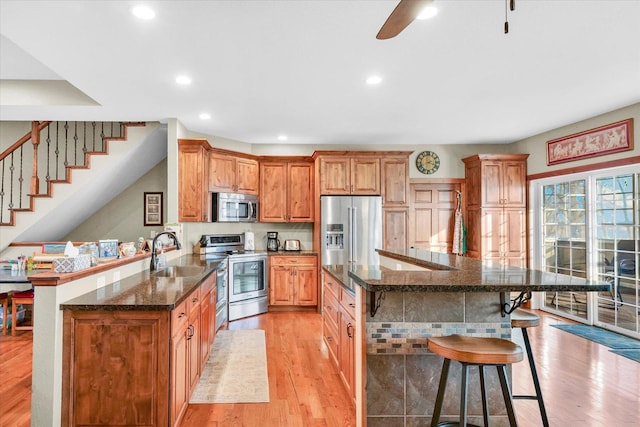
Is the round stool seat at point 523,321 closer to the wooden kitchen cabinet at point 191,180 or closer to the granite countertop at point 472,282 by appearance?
the granite countertop at point 472,282

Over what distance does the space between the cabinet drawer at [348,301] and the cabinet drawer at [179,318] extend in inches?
45.0

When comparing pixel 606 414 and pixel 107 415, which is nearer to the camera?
pixel 107 415

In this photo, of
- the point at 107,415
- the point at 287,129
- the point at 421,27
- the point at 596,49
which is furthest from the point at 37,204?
the point at 596,49

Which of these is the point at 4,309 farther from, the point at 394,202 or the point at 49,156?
the point at 394,202

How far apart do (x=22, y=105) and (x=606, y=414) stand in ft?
20.6

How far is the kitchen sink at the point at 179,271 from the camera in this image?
328 cm

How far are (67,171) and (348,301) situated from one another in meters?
4.42

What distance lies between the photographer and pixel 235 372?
3.27m

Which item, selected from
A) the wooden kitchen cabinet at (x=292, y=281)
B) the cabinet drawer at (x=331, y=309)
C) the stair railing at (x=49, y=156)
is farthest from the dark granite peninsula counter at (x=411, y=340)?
the stair railing at (x=49, y=156)

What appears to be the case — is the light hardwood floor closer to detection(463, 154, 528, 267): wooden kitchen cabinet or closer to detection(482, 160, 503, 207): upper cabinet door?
detection(463, 154, 528, 267): wooden kitchen cabinet

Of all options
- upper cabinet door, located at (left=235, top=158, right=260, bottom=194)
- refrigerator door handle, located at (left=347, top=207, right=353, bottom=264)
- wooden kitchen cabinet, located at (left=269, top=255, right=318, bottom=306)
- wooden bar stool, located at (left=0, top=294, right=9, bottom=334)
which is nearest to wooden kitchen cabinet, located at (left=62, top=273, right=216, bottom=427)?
wooden bar stool, located at (left=0, top=294, right=9, bottom=334)

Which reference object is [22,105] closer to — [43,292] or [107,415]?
[43,292]

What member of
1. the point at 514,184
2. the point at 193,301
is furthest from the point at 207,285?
the point at 514,184

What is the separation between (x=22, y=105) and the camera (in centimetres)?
413
